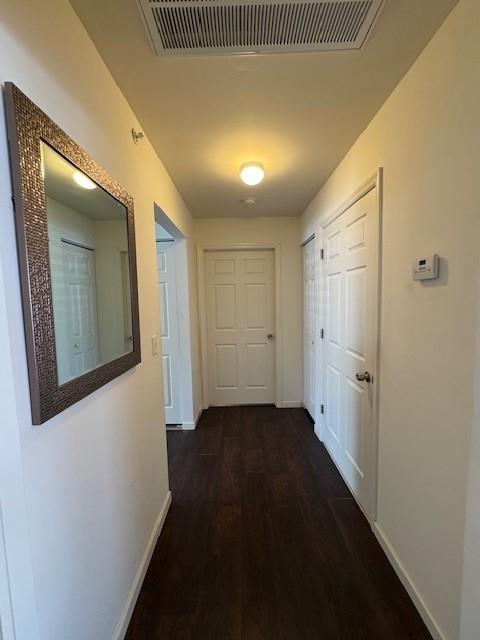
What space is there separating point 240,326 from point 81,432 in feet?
8.88

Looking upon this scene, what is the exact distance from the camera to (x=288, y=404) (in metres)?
3.59

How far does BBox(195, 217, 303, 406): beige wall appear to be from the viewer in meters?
3.39

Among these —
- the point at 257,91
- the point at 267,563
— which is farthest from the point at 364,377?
the point at 257,91

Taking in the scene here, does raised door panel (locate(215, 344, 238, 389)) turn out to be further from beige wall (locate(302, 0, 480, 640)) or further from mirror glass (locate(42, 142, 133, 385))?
mirror glass (locate(42, 142, 133, 385))

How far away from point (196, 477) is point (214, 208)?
2470 millimetres

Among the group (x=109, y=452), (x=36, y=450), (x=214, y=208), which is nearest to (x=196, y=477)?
(x=109, y=452)

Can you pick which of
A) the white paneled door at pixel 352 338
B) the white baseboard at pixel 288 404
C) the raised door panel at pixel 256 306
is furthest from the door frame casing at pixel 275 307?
the white paneled door at pixel 352 338

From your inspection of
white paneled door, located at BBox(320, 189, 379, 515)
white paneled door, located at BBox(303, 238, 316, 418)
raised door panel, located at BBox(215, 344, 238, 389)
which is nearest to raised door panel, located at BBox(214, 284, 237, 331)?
raised door panel, located at BBox(215, 344, 238, 389)

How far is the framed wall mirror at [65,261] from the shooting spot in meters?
0.70

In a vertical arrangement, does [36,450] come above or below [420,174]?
below

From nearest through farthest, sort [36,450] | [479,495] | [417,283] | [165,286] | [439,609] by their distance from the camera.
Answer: [36,450] → [479,495] → [439,609] → [417,283] → [165,286]

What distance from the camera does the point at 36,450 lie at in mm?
741

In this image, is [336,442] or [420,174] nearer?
[420,174]

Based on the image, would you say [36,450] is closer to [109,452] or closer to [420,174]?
[109,452]
